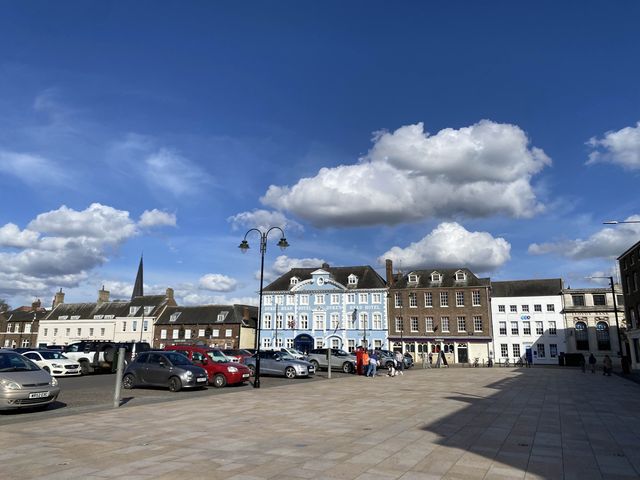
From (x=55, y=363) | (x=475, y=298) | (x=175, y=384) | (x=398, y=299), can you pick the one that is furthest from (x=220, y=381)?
(x=475, y=298)

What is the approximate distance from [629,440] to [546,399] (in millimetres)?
8123

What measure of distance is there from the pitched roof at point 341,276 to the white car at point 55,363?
4249 cm

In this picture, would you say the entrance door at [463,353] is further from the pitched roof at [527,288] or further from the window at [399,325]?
the pitched roof at [527,288]

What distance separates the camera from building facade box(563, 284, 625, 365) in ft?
187

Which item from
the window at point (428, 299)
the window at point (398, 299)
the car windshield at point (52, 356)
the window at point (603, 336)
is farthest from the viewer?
the window at point (398, 299)

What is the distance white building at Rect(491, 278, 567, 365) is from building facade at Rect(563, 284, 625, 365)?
1.01 meters

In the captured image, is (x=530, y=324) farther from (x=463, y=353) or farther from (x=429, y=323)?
(x=429, y=323)

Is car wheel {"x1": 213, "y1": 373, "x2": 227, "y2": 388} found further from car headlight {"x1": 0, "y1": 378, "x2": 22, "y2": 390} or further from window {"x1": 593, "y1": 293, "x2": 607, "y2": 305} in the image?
window {"x1": 593, "y1": 293, "x2": 607, "y2": 305}

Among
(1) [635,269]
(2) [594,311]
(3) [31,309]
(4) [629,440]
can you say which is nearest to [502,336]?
(2) [594,311]

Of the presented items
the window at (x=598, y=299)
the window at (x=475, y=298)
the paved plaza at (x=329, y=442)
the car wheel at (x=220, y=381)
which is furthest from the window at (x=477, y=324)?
the paved plaza at (x=329, y=442)

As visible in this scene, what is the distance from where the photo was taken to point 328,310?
65375 millimetres

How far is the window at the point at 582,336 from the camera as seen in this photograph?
189ft

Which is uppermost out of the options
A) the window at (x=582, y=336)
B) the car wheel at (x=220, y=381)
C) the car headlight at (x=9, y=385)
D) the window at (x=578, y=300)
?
the window at (x=578, y=300)

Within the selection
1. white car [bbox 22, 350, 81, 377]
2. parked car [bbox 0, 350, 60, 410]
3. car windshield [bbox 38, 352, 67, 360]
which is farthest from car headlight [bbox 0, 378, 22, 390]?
car windshield [bbox 38, 352, 67, 360]
